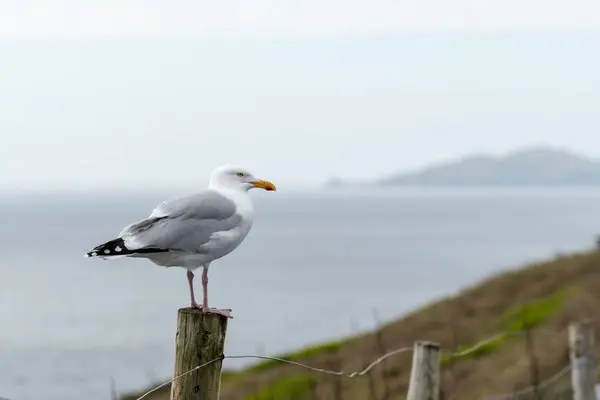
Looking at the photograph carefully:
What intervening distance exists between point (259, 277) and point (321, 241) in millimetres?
72265

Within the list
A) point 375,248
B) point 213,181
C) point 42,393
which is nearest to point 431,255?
point 375,248

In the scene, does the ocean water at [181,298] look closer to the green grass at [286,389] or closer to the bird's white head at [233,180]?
the green grass at [286,389]

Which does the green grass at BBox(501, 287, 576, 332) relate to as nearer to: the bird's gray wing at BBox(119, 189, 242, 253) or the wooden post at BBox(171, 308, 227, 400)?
the bird's gray wing at BBox(119, 189, 242, 253)

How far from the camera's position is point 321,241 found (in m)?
185

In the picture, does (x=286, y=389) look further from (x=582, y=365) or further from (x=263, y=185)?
(x=263, y=185)

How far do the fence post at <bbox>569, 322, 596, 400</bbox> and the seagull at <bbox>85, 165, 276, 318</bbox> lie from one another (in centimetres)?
460

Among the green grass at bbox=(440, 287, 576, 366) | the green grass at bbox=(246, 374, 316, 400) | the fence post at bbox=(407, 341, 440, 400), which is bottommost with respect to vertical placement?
the fence post at bbox=(407, 341, 440, 400)

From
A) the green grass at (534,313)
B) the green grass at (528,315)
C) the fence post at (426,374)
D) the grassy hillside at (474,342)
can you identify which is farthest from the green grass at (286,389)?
the fence post at (426,374)

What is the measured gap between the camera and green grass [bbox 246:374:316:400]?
26.9 metres

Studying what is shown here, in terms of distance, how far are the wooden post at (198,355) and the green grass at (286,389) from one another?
21.4 meters

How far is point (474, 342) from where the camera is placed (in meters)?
29.0

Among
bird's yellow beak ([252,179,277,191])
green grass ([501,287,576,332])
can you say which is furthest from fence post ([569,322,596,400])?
green grass ([501,287,576,332])

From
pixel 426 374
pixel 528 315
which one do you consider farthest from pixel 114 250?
pixel 528 315

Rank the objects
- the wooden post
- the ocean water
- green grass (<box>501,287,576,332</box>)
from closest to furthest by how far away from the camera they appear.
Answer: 1. the wooden post
2. green grass (<box>501,287,576,332</box>)
3. the ocean water
